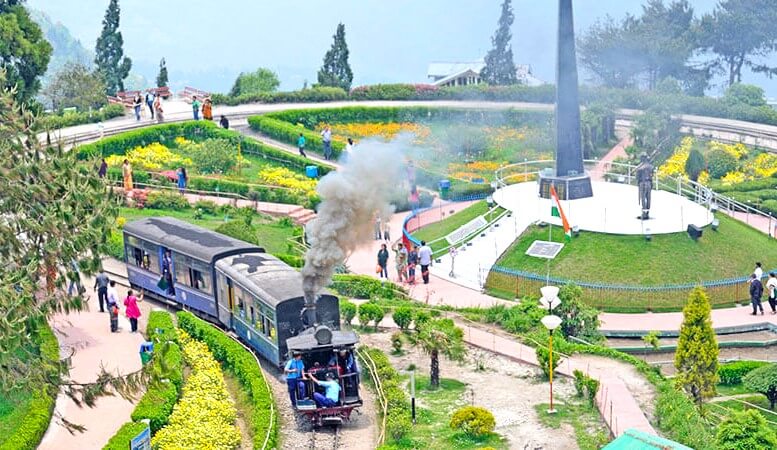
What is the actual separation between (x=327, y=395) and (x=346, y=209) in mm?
4672

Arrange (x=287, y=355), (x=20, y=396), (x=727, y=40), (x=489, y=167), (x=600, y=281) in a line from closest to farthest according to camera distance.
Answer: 1. (x=20, y=396)
2. (x=287, y=355)
3. (x=600, y=281)
4. (x=489, y=167)
5. (x=727, y=40)

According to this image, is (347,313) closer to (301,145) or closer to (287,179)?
(287,179)

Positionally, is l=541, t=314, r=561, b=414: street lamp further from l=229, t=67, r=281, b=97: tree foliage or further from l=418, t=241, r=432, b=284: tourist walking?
l=229, t=67, r=281, b=97: tree foliage

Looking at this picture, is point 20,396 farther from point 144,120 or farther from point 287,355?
point 144,120

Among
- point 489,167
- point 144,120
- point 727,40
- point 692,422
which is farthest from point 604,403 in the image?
point 727,40

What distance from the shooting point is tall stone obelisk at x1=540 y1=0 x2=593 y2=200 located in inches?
1820

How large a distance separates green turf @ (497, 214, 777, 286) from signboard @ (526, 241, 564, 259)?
19cm

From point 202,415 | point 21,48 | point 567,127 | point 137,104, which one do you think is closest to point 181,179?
point 21,48

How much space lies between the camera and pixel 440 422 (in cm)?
2878

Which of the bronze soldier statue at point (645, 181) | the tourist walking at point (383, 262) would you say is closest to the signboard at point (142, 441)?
the tourist walking at point (383, 262)

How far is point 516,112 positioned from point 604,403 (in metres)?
41.6

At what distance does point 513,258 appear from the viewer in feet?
Result: 140

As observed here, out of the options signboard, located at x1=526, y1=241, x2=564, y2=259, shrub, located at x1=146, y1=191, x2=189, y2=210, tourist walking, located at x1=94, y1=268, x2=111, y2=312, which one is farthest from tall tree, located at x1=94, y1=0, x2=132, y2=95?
tourist walking, located at x1=94, y1=268, x2=111, y2=312

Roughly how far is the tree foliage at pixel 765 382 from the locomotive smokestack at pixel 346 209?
1043 cm
